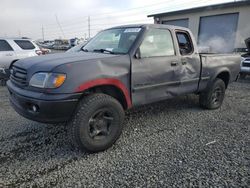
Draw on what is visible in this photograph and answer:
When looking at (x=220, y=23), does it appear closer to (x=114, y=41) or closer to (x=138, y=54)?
(x=114, y=41)

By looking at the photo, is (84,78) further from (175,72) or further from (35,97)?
(175,72)

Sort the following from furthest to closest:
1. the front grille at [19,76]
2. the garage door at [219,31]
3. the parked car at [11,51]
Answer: the garage door at [219,31], the parked car at [11,51], the front grille at [19,76]

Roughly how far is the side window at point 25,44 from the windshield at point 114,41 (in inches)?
196

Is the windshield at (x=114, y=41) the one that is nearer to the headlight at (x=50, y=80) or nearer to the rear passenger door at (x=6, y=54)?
the headlight at (x=50, y=80)

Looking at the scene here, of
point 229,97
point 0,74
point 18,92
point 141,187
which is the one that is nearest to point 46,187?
point 141,187

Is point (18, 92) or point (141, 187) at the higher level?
point (18, 92)

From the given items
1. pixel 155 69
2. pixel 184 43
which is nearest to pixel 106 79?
pixel 155 69

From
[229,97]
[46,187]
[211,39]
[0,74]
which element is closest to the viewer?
[46,187]

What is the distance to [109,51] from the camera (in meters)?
3.56

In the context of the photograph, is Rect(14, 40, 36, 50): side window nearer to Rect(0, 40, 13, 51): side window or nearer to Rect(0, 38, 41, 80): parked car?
Rect(0, 38, 41, 80): parked car

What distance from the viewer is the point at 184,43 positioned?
4477 millimetres

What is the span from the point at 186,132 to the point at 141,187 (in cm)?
179

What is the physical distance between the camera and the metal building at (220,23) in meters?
13.2

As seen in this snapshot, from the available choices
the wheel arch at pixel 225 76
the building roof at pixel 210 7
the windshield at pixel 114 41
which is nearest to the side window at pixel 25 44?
the windshield at pixel 114 41
